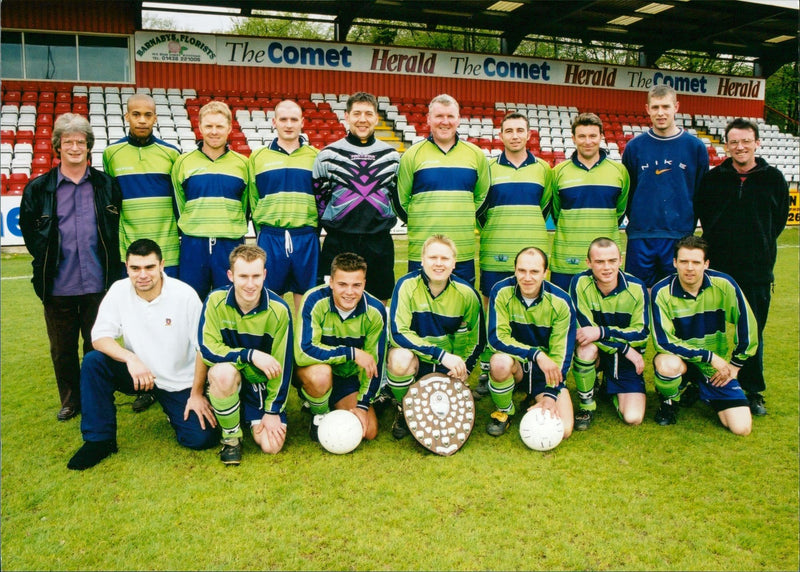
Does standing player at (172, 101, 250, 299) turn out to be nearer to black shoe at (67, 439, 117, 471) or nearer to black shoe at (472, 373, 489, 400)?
black shoe at (67, 439, 117, 471)

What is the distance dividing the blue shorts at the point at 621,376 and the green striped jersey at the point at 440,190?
127 cm

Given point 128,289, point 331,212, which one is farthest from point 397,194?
point 128,289

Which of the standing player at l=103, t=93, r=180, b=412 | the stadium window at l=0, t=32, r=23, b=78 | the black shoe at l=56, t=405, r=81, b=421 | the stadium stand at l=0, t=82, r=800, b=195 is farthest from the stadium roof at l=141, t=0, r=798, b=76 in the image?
the black shoe at l=56, t=405, r=81, b=421

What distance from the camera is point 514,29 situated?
62.7 ft

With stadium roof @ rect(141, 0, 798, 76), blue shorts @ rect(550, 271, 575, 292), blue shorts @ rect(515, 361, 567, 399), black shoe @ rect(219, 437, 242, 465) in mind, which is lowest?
black shoe @ rect(219, 437, 242, 465)

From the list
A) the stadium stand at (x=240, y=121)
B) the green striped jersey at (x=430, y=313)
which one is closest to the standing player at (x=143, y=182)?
the green striped jersey at (x=430, y=313)

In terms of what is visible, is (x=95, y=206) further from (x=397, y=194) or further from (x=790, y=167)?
(x=790, y=167)

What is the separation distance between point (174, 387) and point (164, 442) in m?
0.36

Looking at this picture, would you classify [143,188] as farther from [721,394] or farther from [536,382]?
[721,394]

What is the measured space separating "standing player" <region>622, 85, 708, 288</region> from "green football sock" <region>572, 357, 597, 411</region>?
3.21 feet

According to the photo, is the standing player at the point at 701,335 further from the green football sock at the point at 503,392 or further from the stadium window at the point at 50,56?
the stadium window at the point at 50,56

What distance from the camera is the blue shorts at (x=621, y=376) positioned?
4207 millimetres

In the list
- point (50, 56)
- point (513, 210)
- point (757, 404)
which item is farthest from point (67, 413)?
point (50, 56)

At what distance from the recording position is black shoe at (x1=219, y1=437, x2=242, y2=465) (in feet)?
11.4
